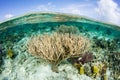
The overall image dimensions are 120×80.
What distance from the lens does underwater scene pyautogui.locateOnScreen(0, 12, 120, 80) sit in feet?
28.0

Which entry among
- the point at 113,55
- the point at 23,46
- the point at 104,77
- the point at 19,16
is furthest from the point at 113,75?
the point at 19,16

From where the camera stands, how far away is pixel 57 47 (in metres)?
8.29

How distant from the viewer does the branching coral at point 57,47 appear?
8289 millimetres

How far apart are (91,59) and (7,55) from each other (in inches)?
166

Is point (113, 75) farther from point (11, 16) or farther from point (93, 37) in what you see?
point (11, 16)

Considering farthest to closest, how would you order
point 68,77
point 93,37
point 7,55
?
point 93,37, point 7,55, point 68,77

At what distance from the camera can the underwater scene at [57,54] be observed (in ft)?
28.0

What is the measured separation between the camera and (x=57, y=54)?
27.1ft

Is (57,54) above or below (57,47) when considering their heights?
below

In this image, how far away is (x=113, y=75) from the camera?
32.6 ft

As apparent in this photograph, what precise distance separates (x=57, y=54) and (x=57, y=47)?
0.27 m

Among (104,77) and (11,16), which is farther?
(11,16)

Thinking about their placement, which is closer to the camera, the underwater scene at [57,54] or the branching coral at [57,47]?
the branching coral at [57,47]

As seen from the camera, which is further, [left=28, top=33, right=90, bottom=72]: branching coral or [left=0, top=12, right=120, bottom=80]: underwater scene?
[left=0, top=12, right=120, bottom=80]: underwater scene
